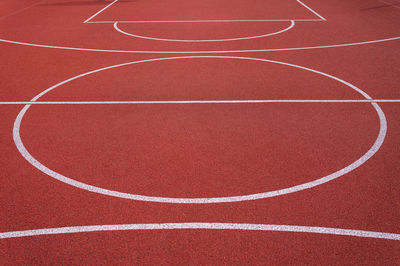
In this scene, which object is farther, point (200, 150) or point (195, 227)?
point (200, 150)

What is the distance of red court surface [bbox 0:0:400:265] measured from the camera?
10.5ft

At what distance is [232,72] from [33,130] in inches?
143

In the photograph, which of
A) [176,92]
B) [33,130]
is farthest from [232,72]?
[33,130]

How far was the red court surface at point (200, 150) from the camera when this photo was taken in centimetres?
321

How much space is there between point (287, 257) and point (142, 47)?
21.3 feet

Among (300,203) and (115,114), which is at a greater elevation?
(115,114)

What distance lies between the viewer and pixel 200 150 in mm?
4559

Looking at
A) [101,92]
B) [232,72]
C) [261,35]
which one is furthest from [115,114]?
[261,35]

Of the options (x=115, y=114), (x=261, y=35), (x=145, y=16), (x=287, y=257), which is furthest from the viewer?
(x=145, y=16)

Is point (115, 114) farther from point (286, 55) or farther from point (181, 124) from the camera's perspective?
point (286, 55)

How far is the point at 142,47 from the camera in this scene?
8.42m

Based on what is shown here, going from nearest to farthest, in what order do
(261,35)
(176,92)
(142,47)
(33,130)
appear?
1. (33,130)
2. (176,92)
3. (142,47)
4. (261,35)

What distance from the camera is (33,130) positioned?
4977mm

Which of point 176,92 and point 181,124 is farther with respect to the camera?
point 176,92
